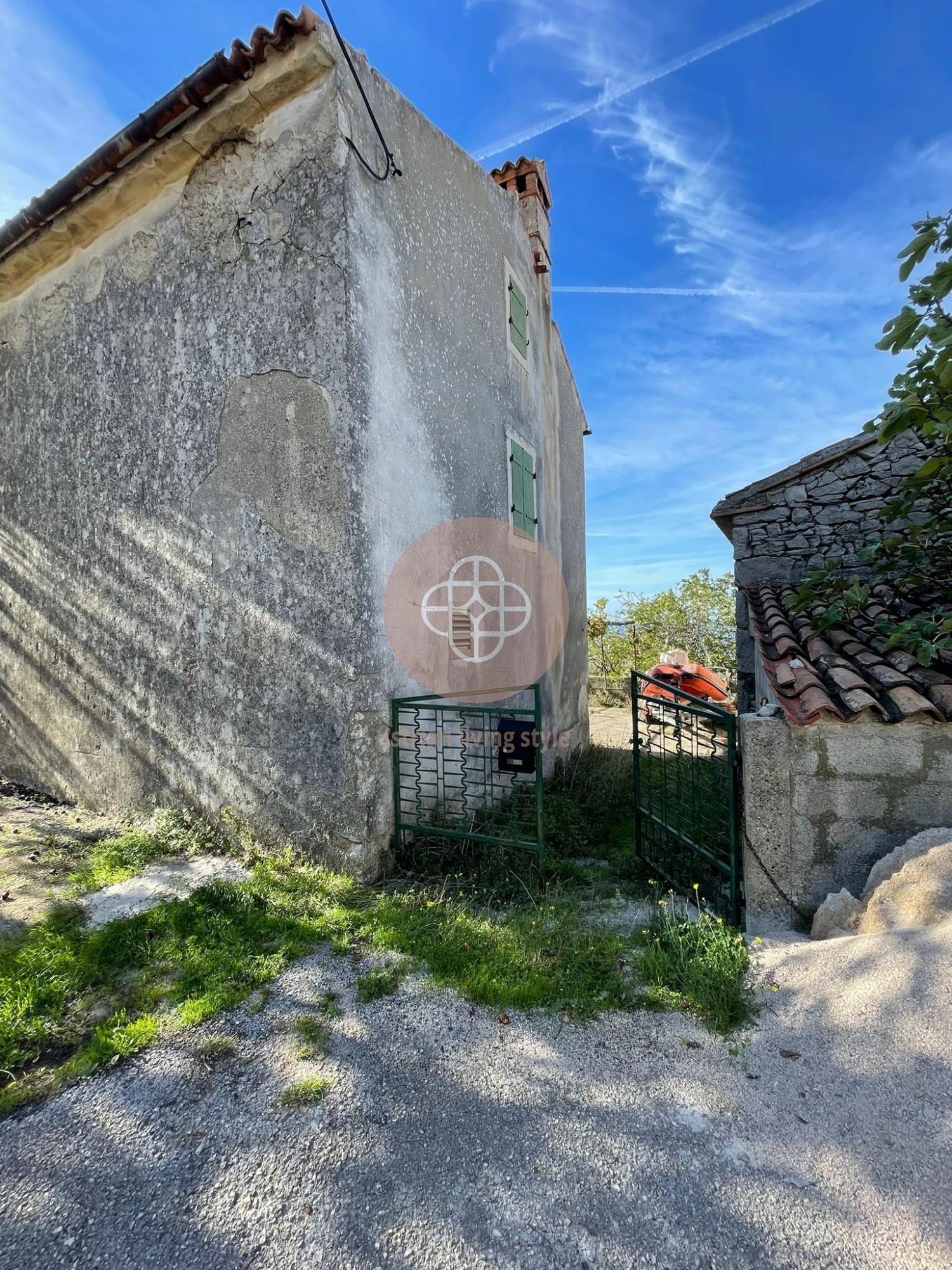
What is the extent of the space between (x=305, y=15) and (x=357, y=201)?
3.36 ft

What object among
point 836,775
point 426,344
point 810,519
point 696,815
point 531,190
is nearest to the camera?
point 836,775

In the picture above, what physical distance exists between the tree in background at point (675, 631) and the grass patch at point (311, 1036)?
14996 mm

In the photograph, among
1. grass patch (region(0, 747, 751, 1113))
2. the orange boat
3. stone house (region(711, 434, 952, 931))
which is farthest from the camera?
the orange boat

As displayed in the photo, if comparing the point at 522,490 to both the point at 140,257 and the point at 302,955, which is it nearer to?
the point at 140,257

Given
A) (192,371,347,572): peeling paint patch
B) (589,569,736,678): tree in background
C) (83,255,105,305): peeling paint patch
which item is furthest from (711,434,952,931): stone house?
(589,569,736,678): tree in background

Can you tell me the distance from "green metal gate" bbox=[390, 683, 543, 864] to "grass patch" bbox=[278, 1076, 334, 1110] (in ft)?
6.01

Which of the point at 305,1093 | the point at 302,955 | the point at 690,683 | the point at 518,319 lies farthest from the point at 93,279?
the point at 690,683

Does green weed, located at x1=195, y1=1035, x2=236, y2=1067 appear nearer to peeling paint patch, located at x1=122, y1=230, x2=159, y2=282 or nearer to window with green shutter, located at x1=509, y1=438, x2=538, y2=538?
window with green shutter, located at x1=509, y1=438, x2=538, y2=538

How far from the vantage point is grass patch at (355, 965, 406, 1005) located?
2824 mm

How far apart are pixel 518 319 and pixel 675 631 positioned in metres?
13.1

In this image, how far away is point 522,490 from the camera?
668cm

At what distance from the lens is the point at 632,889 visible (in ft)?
A: 13.5

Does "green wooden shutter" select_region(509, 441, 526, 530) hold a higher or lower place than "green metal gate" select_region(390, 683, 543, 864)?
higher

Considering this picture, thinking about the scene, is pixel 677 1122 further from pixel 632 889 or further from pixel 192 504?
pixel 192 504
